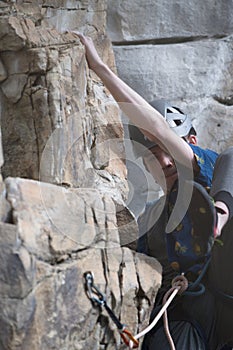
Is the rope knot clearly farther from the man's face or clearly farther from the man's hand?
the man's hand

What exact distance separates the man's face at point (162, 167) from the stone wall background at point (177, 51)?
1.89 feet

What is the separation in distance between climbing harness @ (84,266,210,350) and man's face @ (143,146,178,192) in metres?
0.32

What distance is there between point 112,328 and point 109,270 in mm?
127

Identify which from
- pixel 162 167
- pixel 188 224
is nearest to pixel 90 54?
pixel 162 167

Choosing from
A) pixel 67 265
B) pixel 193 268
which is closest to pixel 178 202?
pixel 193 268

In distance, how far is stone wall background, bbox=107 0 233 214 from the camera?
289cm

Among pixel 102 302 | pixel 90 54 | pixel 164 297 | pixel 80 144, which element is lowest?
pixel 164 297

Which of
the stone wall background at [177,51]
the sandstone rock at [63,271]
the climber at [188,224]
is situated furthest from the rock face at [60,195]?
the stone wall background at [177,51]

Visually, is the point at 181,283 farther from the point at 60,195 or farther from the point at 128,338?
the point at 60,195

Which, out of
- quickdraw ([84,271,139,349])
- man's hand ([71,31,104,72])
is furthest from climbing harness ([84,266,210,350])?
man's hand ([71,31,104,72])

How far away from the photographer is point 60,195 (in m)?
1.62

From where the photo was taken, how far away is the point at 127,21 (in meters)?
2.89

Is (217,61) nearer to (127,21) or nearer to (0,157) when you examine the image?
(127,21)

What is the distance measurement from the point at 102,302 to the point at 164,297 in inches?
10.6
